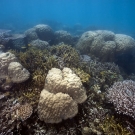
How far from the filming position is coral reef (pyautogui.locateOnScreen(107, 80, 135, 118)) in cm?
440

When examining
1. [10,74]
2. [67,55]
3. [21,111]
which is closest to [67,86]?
[21,111]

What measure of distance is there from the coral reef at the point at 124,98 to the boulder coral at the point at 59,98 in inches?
48.5

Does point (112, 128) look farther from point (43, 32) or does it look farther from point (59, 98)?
point (43, 32)

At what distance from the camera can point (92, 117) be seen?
4.50m

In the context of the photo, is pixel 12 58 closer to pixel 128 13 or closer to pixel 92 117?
pixel 92 117

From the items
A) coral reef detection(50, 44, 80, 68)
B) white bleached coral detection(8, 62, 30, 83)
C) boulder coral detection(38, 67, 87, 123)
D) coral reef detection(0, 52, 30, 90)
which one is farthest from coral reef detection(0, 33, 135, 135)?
coral reef detection(50, 44, 80, 68)

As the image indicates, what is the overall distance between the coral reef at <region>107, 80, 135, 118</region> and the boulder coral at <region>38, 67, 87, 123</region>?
1233 mm

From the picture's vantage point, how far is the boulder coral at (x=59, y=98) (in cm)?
400

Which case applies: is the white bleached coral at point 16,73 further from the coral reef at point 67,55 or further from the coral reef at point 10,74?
the coral reef at point 67,55

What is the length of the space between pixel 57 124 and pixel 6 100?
2.12 meters

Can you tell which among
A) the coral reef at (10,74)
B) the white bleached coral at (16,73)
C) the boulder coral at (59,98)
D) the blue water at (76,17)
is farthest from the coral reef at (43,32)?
the blue water at (76,17)

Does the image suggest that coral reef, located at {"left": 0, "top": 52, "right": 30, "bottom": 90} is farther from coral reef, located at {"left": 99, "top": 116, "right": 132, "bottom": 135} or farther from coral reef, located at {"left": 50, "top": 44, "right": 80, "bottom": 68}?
coral reef, located at {"left": 99, "top": 116, "right": 132, "bottom": 135}

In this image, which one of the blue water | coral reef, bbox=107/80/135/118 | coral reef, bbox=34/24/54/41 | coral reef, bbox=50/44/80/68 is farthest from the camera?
the blue water

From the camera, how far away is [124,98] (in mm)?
4715
